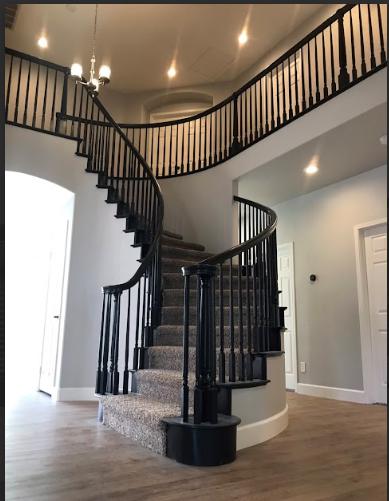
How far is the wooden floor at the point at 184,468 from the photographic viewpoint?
192 centimetres

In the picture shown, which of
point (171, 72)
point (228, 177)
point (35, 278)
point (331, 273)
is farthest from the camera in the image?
point (171, 72)

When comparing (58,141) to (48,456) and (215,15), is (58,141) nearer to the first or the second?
(215,15)

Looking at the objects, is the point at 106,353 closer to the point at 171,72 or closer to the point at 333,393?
the point at 333,393

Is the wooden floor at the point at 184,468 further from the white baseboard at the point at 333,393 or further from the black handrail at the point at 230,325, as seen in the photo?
the white baseboard at the point at 333,393

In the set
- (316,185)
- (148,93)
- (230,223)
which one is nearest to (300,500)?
(230,223)

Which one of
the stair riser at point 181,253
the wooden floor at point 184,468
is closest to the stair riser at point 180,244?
the stair riser at point 181,253

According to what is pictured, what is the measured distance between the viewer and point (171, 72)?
7.76 metres

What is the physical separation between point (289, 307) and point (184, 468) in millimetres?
3932

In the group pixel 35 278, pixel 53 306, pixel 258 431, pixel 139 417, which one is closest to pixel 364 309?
pixel 258 431

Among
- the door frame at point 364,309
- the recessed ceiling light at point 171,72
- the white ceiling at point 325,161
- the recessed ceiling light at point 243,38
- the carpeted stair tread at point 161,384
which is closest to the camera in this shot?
the carpeted stair tread at point 161,384

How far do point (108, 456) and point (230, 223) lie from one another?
362cm

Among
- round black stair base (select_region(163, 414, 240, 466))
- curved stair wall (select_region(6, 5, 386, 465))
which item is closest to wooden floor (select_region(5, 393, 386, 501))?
round black stair base (select_region(163, 414, 240, 466))

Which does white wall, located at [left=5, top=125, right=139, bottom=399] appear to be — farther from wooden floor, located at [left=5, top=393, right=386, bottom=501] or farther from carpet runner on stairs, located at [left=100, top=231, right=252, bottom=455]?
wooden floor, located at [left=5, top=393, right=386, bottom=501]

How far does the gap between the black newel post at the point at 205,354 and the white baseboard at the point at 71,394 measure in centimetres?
262
